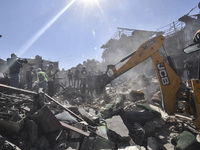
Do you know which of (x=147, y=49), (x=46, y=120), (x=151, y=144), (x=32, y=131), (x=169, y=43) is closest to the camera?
(x=32, y=131)

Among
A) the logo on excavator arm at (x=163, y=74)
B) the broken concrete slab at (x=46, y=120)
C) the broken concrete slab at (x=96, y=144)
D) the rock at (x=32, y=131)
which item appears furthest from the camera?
the logo on excavator arm at (x=163, y=74)

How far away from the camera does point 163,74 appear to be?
388 cm

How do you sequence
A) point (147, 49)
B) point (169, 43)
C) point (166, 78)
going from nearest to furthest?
point (166, 78)
point (147, 49)
point (169, 43)

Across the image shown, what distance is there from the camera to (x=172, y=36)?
18500mm

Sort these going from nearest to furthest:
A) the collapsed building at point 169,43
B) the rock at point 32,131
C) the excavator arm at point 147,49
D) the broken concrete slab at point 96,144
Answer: the rock at point 32,131 < the broken concrete slab at point 96,144 < the excavator arm at point 147,49 < the collapsed building at point 169,43

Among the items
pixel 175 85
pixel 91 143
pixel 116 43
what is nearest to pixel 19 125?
pixel 91 143

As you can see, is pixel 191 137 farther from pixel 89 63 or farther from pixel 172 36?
pixel 89 63

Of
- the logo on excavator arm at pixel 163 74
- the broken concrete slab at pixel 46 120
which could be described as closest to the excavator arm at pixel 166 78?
the logo on excavator arm at pixel 163 74

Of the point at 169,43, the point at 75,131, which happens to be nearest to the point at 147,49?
the point at 75,131

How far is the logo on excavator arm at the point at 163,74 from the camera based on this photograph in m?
3.80

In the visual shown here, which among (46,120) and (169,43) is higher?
(169,43)

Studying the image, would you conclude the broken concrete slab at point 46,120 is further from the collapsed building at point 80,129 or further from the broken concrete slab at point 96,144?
the broken concrete slab at point 96,144

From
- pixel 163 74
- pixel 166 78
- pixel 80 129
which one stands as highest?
pixel 163 74

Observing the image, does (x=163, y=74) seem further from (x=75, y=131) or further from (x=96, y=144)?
(x=75, y=131)
